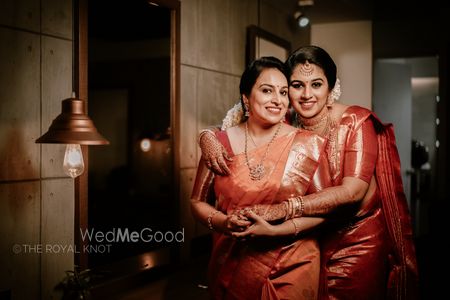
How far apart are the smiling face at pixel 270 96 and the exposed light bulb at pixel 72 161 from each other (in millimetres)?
850

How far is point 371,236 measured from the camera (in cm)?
240

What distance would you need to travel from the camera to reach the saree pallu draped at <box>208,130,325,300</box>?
1.96 meters

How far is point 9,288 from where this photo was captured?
7.00 ft

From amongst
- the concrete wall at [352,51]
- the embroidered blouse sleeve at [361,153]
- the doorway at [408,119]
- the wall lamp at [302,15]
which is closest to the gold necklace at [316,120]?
the embroidered blouse sleeve at [361,153]

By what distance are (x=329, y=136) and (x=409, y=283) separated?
94cm

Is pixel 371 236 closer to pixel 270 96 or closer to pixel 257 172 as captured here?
pixel 257 172

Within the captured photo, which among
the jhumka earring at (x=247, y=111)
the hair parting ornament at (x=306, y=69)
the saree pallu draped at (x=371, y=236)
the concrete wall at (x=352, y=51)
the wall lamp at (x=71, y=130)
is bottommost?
the saree pallu draped at (x=371, y=236)

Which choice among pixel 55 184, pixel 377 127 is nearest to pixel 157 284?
pixel 55 184

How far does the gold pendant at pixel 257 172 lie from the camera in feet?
6.49

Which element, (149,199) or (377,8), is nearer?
(377,8)

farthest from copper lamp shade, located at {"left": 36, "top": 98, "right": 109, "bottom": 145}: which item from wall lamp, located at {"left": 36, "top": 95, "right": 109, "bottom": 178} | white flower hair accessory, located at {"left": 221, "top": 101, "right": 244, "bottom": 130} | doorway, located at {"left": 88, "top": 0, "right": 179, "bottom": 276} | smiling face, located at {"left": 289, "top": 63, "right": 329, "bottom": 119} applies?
doorway, located at {"left": 88, "top": 0, "right": 179, "bottom": 276}

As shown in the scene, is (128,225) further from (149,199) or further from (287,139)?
(287,139)

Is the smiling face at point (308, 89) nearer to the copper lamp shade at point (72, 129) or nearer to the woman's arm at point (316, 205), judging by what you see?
the woman's arm at point (316, 205)

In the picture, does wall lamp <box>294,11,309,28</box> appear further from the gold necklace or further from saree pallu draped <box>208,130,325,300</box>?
saree pallu draped <box>208,130,325,300</box>
